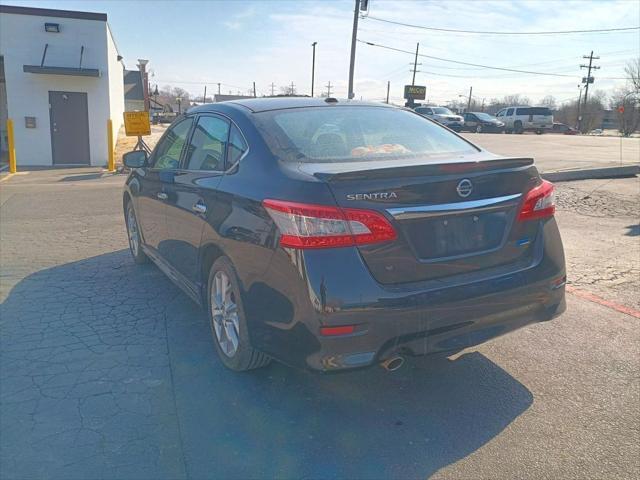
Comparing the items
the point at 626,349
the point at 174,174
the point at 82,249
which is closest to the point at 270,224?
the point at 174,174

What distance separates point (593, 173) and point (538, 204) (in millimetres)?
10627

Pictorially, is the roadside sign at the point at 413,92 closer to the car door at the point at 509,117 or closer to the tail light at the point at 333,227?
the car door at the point at 509,117

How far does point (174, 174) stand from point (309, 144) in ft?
4.81

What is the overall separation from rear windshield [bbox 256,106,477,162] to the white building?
15.5m

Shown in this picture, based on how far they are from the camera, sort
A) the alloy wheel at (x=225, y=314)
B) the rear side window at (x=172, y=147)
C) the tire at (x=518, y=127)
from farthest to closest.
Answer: the tire at (x=518, y=127) → the rear side window at (x=172, y=147) → the alloy wheel at (x=225, y=314)

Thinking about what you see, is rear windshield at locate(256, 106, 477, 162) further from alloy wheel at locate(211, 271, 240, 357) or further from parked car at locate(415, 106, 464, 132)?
parked car at locate(415, 106, 464, 132)

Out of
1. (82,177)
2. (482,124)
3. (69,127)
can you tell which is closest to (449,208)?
(82,177)

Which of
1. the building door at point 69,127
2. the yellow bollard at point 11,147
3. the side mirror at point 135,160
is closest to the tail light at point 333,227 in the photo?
the side mirror at point 135,160

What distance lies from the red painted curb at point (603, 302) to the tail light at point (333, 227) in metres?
2.96

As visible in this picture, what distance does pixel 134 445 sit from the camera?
282 centimetres

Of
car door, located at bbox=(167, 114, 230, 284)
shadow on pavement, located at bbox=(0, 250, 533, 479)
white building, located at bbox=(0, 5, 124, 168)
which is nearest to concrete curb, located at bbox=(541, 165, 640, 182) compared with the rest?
shadow on pavement, located at bbox=(0, 250, 533, 479)

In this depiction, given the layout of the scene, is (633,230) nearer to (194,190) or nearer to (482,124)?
(194,190)

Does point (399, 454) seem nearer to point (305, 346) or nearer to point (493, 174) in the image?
point (305, 346)

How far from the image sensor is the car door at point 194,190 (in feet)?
12.3
